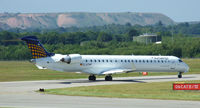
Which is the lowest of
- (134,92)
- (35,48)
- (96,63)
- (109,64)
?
(134,92)

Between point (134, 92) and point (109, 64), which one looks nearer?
point (134, 92)

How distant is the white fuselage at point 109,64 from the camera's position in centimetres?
4500

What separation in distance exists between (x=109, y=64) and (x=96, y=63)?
1.68m

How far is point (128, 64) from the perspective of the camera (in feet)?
165

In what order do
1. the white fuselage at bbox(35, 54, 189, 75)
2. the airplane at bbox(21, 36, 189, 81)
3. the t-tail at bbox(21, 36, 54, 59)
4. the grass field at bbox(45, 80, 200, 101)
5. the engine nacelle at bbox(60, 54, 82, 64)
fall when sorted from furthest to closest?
1. the engine nacelle at bbox(60, 54, 82, 64)
2. the white fuselage at bbox(35, 54, 189, 75)
3. the airplane at bbox(21, 36, 189, 81)
4. the t-tail at bbox(21, 36, 54, 59)
5. the grass field at bbox(45, 80, 200, 101)

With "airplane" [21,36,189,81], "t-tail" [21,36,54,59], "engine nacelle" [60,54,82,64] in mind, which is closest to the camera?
"t-tail" [21,36,54,59]

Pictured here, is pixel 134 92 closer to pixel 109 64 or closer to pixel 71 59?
pixel 71 59

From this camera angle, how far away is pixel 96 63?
48.1 meters

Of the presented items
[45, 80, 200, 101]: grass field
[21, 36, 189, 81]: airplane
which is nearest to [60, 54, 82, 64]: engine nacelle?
[21, 36, 189, 81]: airplane

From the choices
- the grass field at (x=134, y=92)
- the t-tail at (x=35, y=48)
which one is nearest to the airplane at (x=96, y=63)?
the t-tail at (x=35, y=48)

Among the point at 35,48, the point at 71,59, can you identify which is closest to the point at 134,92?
the point at 71,59

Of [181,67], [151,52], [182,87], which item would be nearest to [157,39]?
[151,52]

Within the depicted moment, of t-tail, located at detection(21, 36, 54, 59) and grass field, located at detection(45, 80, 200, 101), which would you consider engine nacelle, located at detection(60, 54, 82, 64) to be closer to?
t-tail, located at detection(21, 36, 54, 59)

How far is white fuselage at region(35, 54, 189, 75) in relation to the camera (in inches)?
1772
